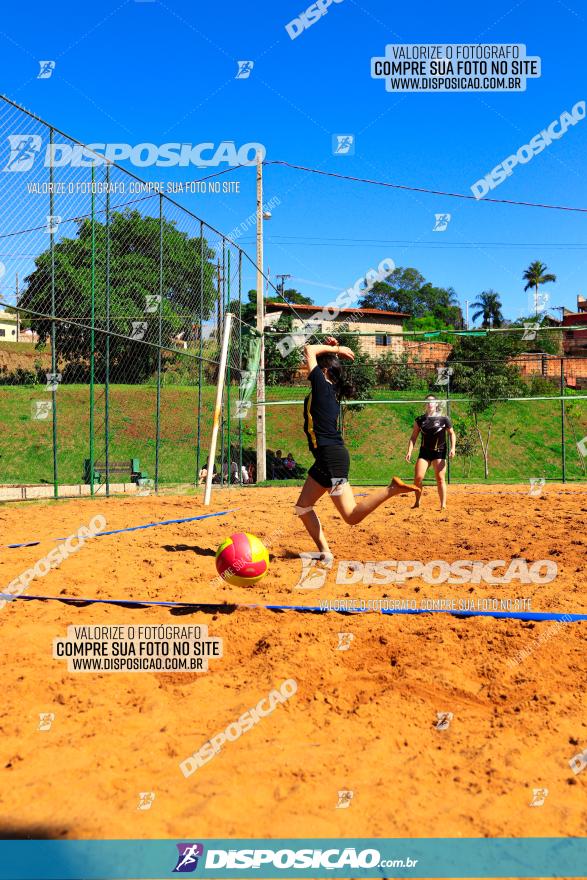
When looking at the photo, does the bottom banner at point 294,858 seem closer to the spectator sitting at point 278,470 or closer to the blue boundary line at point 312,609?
the blue boundary line at point 312,609

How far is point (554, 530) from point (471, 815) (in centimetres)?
608

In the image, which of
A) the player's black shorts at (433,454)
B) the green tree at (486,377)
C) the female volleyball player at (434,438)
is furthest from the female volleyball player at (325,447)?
the green tree at (486,377)

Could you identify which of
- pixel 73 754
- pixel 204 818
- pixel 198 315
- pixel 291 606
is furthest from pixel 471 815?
pixel 198 315

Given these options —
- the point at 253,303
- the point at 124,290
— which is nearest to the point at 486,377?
the point at 124,290

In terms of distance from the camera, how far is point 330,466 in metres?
6.12

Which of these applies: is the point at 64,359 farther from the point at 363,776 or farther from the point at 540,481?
the point at 363,776

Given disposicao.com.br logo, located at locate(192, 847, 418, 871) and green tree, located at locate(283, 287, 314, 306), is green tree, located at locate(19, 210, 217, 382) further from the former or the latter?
green tree, located at locate(283, 287, 314, 306)

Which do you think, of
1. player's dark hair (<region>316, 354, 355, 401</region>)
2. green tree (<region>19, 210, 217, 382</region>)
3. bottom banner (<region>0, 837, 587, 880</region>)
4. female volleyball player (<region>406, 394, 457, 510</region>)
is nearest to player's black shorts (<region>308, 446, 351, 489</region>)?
player's dark hair (<region>316, 354, 355, 401</region>)

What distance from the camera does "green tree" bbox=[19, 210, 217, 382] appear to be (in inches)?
456

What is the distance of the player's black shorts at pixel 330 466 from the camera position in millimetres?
6117

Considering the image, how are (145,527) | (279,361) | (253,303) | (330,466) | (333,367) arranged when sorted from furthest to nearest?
(253,303) → (279,361) → (145,527) → (333,367) → (330,466)

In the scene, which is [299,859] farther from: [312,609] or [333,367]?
[333,367]

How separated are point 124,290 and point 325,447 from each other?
30.3 ft

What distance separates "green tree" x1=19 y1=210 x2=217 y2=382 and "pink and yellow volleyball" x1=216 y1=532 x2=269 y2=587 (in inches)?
248
